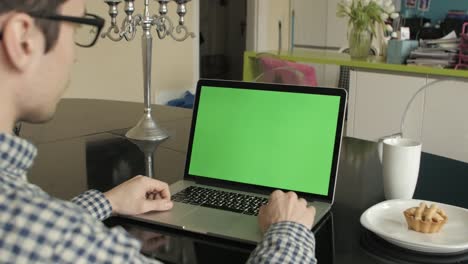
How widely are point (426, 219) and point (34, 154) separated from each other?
66cm

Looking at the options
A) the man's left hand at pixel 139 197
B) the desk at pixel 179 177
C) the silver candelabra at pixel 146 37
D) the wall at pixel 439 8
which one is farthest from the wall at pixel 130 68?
the man's left hand at pixel 139 197

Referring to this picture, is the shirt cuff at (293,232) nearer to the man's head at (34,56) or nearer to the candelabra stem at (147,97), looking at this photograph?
the man's head at (34,56)

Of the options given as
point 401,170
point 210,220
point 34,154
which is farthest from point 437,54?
point 34,154

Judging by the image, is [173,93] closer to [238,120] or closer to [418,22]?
[418,22]

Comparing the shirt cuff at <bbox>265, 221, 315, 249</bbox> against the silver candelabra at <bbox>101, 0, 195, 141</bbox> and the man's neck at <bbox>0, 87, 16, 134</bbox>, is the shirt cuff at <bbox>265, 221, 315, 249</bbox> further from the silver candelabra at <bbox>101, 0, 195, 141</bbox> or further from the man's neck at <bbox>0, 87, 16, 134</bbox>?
the silver candelabra at <bbox>101, 0, 195, 141</bbox>

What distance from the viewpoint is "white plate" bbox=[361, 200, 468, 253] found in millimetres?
879

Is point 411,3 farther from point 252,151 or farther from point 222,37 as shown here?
point 252,151

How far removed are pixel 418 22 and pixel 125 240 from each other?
500 cm

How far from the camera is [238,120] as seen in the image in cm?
124

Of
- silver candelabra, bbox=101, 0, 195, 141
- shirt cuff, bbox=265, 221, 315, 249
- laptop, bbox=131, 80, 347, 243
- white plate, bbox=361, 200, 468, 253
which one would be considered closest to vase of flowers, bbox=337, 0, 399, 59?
silver candelabra, bbox=101, 0, 195, 141

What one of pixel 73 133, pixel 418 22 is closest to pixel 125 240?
pixel 73 133

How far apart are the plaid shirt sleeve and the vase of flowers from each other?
8.71 feet

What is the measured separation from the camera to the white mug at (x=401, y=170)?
44.0 inches

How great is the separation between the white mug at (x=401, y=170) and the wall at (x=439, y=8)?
4.30m
